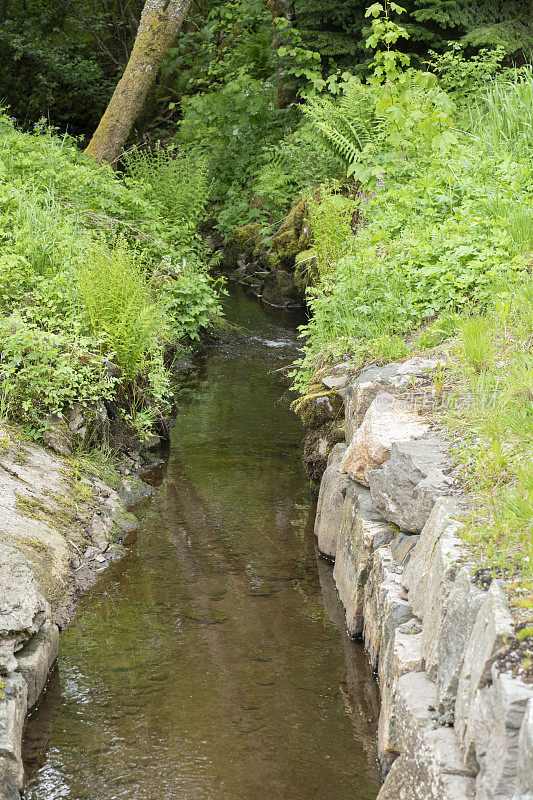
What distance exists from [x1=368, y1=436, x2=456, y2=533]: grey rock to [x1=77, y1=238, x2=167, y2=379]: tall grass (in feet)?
9.13

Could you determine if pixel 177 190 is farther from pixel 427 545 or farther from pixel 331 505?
pixel 427 545

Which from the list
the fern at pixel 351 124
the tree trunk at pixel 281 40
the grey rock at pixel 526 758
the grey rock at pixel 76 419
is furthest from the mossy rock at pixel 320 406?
the tree trunk at pixel 281 40

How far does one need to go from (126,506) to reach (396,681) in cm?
331

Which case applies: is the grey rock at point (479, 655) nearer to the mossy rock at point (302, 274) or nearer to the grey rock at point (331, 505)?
the grey rock at point (331, 505)

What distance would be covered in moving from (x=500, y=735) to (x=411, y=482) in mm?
1870

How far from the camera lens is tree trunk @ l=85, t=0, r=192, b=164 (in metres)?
12.6

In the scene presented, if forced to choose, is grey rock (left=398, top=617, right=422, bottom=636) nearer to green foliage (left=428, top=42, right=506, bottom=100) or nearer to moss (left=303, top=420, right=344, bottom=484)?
moss (left=303, top=420, right=344, bottom=484)

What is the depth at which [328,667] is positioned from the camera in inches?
173

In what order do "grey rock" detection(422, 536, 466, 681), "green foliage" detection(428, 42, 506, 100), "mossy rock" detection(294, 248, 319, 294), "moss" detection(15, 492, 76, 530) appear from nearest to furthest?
"grey rock" detection(422, 536, 466, 681) → "moss" detection(15, 492, 76, 530) → "green foliage" detection(428, 42, 506, 100) → "mossy rock" detection(294, 248, 319, 294)

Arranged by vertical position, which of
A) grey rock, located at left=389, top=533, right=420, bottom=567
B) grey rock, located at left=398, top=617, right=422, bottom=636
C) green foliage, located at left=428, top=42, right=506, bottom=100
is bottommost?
grey rock, located at left=398, top=617, right=422, bottom=636

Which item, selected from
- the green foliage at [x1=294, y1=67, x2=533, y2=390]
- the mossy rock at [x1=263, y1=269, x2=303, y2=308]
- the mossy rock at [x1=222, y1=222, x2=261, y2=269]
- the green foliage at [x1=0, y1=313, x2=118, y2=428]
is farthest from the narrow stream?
the mossy rock at [x1=222, y1=222, x2=261, y2=269]

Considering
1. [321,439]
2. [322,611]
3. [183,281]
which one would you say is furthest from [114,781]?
[183,281]

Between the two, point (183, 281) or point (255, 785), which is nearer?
point (255, 785)

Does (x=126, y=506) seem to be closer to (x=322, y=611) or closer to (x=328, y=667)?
(x=322, y=611)
